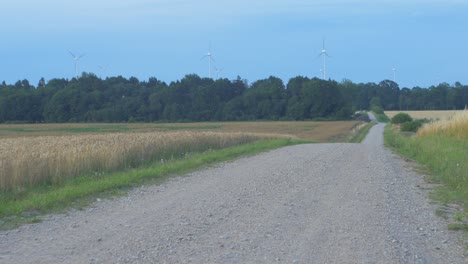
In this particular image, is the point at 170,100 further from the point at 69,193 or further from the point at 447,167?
the point at 69,193

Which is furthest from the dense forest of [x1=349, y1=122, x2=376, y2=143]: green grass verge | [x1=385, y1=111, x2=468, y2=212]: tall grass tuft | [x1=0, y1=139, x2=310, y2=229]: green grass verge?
[x1=0, y1=139, x2=310, y2=229]: green grass verge

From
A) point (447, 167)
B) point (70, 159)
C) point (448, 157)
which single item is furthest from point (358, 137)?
point (70, 159)

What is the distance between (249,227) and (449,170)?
29.2 ft

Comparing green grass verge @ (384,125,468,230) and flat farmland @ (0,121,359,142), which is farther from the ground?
green grass verge @ (384,125,468,230)

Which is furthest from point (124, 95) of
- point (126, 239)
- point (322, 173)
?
point (126, 239)

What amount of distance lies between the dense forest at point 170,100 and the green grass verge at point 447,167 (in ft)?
279

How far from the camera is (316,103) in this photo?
4766 inches

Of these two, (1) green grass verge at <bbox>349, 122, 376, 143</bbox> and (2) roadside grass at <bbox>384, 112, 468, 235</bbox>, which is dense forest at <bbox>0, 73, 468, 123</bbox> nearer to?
(1) green grass verge at <bbox>349, 122, 376, 143</bbox>

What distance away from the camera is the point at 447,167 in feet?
59.0

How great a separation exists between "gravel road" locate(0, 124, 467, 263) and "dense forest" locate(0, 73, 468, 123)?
93.4m

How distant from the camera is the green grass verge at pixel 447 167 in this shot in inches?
533

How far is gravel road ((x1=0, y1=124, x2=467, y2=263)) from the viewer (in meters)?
8.30

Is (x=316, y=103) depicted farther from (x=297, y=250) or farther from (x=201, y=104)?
(x=297, y=250)

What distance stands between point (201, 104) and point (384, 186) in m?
105
